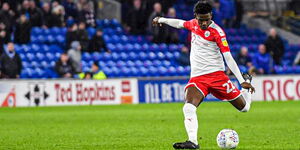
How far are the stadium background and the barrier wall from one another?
0.10 ft

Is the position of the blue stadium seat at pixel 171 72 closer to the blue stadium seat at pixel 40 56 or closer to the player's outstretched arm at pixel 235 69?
the blue stadium seat at pixel 40 56

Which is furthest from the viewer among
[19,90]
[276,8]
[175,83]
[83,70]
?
[276,8]

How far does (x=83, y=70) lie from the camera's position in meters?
27.3

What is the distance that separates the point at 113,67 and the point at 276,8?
919cm

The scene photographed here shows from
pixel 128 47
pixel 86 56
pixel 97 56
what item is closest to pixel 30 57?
pixel 86 56

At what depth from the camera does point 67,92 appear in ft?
79.0

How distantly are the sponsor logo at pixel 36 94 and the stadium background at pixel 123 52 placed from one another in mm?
32

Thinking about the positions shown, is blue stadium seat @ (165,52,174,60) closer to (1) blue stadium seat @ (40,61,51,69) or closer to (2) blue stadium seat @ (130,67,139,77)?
(2) blue stadium seat @ (130,67,139,77)

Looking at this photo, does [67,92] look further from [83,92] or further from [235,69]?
[235,69]

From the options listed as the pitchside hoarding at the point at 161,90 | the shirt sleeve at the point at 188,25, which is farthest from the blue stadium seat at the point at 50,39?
the shirt sleeve at the point at 188,25

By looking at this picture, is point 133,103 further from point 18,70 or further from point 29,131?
point 29,131

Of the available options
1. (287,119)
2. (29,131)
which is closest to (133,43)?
(287,119)

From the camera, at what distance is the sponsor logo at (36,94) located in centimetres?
2367

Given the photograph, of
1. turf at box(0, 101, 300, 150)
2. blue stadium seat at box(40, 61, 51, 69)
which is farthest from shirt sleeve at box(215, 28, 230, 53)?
blue stadium seat at box(40, 61, 51, 69)
